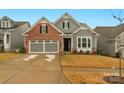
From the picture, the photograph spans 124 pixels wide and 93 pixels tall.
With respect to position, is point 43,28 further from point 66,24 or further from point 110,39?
point 110,39

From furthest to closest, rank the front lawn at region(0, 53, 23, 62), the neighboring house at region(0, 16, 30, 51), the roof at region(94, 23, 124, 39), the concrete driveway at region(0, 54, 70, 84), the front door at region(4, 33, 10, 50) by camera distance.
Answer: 1. the neighboring house at region(0, 16, 30, 51)
2. the front door at region(4, 33, 10, 50)
3. the roof at region(94, 23, 124, 39)
4. the front lawn at region(0, 53, 23, 62)
5. the concrete driveway at region(0, 54, 70, 84)

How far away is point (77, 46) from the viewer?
10.6 meters

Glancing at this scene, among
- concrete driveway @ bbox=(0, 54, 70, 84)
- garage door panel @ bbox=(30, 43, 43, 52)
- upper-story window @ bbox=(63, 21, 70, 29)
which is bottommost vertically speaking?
concrete driveway @ bbox=(0, 54, 70, 84)

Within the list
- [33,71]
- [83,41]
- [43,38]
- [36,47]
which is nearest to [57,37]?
[43,38]

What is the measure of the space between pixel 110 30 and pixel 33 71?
2.89 meters

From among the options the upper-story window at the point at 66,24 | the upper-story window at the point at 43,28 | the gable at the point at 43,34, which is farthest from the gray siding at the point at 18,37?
the upper-story window at the point at 66,24

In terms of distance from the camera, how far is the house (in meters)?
10.5

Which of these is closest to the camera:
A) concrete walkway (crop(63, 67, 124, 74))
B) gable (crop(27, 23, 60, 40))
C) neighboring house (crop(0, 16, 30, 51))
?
concrete walkway (crop(63, 67, 124, 74))

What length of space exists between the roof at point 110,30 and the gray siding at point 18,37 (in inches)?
95.5

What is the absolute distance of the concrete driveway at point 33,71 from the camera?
9.01 meters

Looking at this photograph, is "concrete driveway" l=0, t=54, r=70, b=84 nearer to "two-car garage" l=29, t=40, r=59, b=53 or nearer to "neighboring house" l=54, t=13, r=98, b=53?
"two-car garage" l=29, t=40, r=59, b=53

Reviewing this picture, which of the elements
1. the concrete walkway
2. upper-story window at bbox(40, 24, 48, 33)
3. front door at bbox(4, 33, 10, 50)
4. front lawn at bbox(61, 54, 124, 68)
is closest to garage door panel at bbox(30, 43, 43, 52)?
upper-story window at bbox(40, 24, 48, 33)

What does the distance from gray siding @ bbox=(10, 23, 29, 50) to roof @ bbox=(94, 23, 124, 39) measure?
2.43 metres

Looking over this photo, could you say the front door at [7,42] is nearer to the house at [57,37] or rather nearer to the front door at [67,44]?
the house at [57,37]
